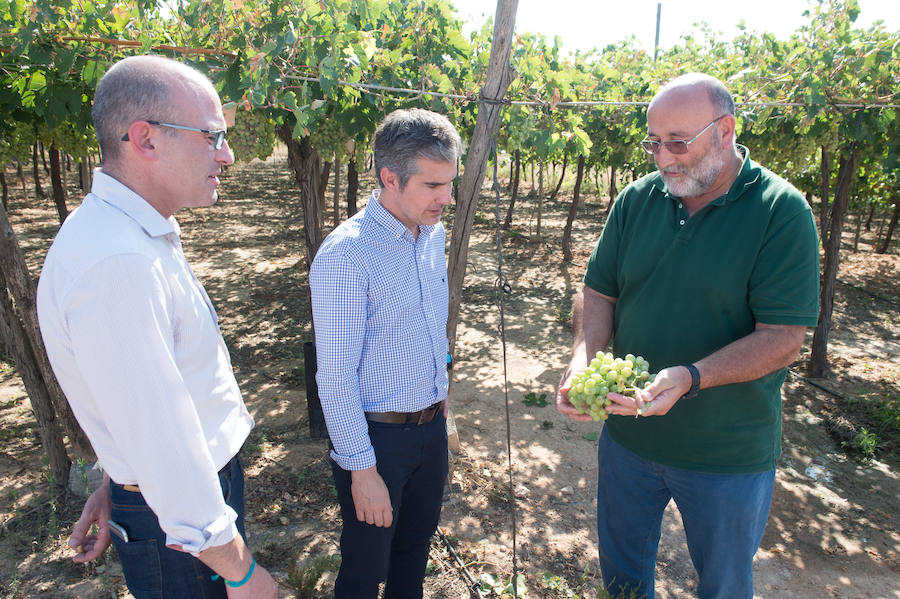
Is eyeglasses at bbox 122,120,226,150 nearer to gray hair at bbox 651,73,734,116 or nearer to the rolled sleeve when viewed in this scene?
the rolled sleeve

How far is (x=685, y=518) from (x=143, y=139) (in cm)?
209

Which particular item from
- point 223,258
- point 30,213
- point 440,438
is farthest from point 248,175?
point 440,438

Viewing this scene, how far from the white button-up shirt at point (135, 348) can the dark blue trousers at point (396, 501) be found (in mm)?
753

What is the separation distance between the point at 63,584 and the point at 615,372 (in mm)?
2912

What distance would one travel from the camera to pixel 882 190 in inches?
438

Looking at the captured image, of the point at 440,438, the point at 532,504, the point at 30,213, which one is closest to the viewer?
the point at 440,438

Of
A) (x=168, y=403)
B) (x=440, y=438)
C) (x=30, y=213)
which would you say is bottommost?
(x=30, y=213)

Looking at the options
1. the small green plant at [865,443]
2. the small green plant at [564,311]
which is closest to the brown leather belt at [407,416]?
the small green plant at [865,443]

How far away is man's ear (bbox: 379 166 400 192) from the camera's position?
76.2 inches

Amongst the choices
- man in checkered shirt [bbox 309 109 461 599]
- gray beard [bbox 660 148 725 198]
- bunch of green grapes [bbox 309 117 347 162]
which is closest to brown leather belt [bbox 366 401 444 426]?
man in checkered shirt [bbox 309 109 461 599]

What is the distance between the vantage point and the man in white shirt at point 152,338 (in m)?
1.11

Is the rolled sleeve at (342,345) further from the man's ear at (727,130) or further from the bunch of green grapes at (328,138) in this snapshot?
the bunch of green grapes at (328,138)

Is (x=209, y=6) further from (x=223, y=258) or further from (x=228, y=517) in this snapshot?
(x=223, y=258)

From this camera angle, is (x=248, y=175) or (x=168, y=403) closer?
(x=168, y=403)
